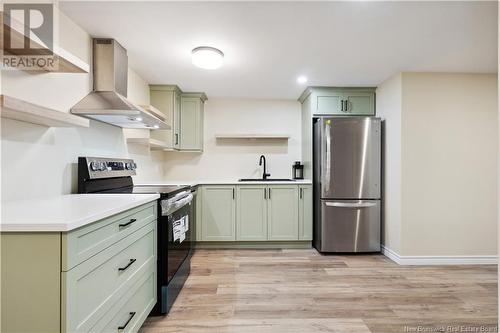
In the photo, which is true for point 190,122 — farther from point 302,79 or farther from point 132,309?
point 132,309

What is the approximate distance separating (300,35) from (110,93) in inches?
66.9

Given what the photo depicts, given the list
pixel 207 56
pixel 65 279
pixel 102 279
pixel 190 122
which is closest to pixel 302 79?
pixel 207 56

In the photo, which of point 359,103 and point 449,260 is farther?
point 359,103

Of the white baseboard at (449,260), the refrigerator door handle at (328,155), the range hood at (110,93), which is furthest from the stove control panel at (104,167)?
the white baseboard at (449,260)

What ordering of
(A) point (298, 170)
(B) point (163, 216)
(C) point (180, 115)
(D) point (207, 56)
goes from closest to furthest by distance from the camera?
1. (B) point (163, 216)
2. (D) point (207, 56)
3. (C) point (180, 115)
4. (A) point (298, 170)

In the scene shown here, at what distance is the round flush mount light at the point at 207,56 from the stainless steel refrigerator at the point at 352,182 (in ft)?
5.34

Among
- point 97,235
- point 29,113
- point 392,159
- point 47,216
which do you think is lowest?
point 97,235

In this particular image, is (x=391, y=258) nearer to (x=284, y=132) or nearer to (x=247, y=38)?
(x=284, y=132)

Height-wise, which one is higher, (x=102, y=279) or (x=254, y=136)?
(x=254, y=136)

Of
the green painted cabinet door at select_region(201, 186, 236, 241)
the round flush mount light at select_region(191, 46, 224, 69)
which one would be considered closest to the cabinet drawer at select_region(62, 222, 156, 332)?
the round flush mount light at select_region(191, 46, 224, 69)

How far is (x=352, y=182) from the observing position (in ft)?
10.7

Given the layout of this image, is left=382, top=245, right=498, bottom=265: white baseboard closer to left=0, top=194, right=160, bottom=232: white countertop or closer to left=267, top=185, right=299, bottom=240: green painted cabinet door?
left=267, top=185, right=299, bottom=240: green painted cabinet door

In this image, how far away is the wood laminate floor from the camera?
5.92ft

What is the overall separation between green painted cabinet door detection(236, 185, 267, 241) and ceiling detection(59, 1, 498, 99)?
4.96ft
